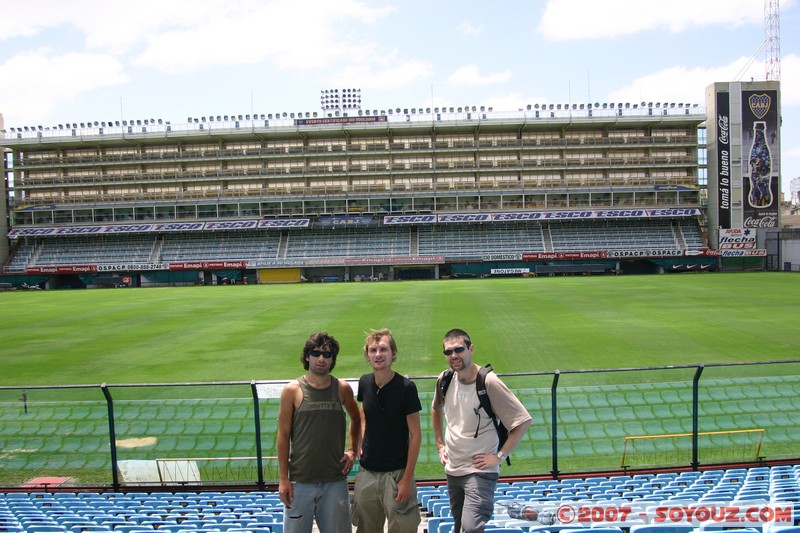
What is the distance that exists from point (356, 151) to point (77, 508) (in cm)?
7757

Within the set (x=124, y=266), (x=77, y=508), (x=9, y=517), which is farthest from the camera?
Answer: (x=124, y=266)

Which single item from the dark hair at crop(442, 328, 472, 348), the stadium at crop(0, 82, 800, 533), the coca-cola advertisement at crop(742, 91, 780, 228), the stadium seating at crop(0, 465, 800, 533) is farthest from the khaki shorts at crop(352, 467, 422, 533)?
the coca-cola advertisement at crop(742, 91, 780, 228)

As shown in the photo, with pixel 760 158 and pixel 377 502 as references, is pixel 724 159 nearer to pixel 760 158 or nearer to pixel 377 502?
pixel 760 158

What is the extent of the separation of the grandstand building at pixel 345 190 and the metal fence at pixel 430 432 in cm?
6463

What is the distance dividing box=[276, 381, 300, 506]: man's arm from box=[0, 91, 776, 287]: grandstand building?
69654mm

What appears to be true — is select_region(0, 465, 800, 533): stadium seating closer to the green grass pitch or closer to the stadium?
the green grass pitch

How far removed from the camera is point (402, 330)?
27.4 meters

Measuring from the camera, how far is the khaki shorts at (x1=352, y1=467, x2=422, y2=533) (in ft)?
15.9

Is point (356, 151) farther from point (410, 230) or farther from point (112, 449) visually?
point (112, 449)

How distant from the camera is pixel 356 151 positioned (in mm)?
82375

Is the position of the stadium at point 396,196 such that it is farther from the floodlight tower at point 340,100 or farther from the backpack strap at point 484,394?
the backpack strap at point 484,394

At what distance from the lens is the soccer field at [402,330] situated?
66.0 feet

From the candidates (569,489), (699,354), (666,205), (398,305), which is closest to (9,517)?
(569,489)

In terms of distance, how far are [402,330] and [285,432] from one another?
74.1 ft
